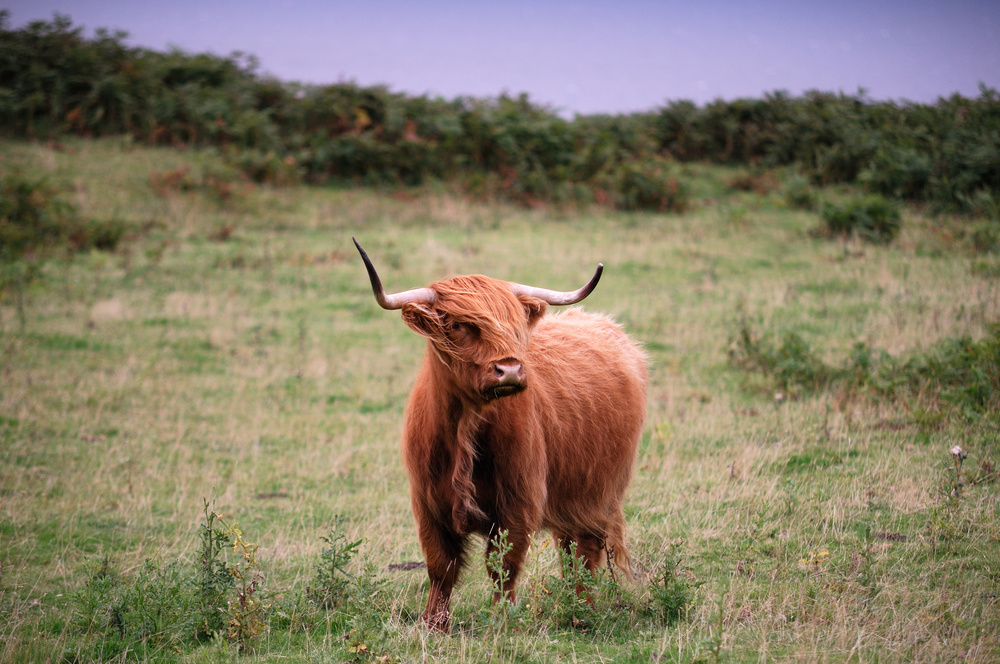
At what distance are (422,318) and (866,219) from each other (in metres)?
14.7

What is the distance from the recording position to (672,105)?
27.1m

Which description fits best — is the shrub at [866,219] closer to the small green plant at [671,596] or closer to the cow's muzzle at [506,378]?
the small green plant at [671,596]

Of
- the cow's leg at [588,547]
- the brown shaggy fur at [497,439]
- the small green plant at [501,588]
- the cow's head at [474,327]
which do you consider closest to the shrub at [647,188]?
the brown shaggy fur at [497,439]

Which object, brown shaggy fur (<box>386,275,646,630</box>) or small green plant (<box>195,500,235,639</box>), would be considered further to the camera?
small green plant (<box>195,500,235,639</box>)

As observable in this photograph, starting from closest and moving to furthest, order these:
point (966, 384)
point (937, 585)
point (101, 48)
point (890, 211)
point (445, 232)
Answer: point (937, 585), point (966, 384), point (890, 211), point (445, 232), point (101, 48)

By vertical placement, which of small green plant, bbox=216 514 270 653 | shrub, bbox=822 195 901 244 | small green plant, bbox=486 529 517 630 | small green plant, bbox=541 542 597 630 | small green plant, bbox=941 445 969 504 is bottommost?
small green plant, bbox=216 514 270 653

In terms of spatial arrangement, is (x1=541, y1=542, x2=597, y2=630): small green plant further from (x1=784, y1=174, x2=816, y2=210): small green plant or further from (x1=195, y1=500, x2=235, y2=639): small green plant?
(x1=784, y1=174, x2=816, y2=210): small green plant

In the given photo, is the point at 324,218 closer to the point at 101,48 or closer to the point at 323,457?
the point at 101,48

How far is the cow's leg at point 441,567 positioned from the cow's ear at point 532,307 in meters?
1.31

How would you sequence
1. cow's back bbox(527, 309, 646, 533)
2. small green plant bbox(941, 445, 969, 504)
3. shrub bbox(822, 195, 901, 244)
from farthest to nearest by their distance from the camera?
shrub bbox(822, 195, 901, 244), small green plant bbox(941, 445, 969, 504), cow's back bbox(527, 309, 646, 533)

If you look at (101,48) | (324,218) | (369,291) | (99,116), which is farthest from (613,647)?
(101,48)

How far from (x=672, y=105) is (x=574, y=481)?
82.3 feet

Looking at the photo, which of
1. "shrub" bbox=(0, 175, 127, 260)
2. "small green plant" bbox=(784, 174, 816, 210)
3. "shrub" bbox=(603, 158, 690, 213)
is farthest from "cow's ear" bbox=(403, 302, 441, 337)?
"small green plant" bbox=(784, 174, 816, 210)

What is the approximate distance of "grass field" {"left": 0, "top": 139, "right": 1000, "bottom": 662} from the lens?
3799mm
